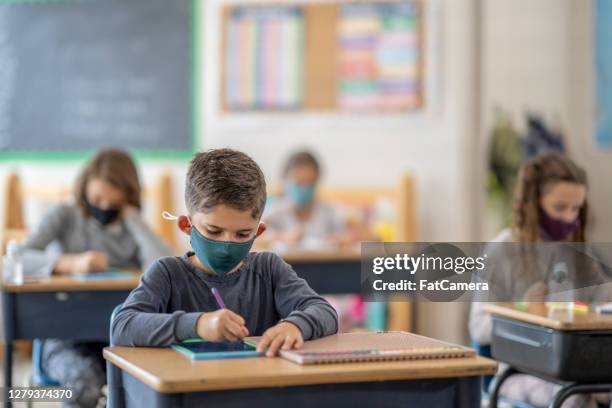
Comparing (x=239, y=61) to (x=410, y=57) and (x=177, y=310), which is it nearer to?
(x=410, y=57)

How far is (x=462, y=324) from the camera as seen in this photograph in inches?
233

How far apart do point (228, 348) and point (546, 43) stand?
14.7ft

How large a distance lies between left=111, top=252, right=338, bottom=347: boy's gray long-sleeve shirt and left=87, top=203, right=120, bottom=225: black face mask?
169 centimetres

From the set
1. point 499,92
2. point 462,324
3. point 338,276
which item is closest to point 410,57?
point 499,92

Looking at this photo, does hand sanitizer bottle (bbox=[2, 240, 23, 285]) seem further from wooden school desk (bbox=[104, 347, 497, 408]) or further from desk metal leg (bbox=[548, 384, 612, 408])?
desk metal leg (bbox=[548, 384, 612, 408])

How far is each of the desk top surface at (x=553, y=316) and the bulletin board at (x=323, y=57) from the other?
3.17 m

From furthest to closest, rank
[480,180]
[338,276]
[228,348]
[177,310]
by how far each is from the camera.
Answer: [480,180], [338,276], [177,310], [228,348]

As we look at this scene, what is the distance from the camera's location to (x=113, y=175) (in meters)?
3.85

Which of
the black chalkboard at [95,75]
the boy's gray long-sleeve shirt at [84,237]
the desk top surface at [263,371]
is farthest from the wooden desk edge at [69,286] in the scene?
the black chalkboard at [95,75]

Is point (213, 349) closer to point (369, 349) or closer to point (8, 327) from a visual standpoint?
point (369, 349)

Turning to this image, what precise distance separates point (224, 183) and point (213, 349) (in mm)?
397

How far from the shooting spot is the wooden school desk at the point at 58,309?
3261mm

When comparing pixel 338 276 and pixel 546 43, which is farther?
pixel 546 43

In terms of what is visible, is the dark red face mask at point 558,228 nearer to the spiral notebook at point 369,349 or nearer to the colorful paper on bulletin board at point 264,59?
the spiral notebook at point 369,349
